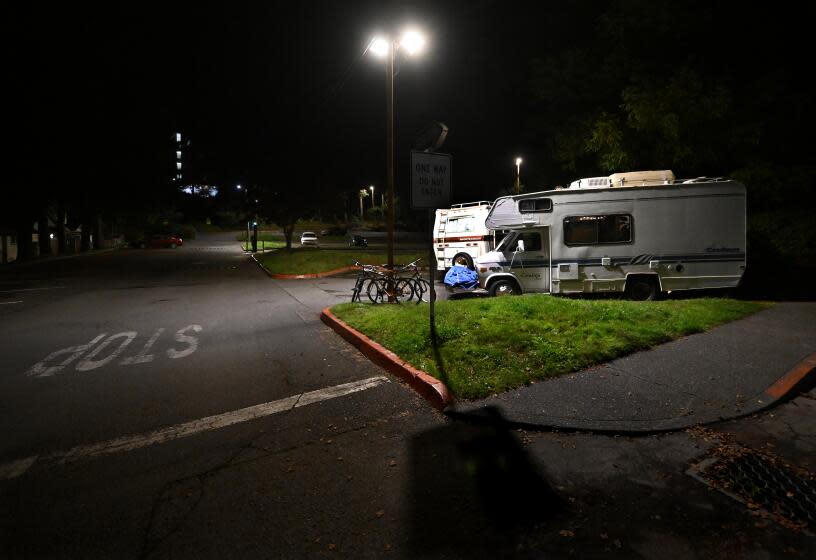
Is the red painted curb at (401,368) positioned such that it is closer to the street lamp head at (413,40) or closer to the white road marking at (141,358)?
the white road marking at (141,358)

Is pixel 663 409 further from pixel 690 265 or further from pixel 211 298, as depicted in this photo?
pixel 211 298

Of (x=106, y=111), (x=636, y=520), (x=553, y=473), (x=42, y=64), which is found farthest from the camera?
(x=106, y=111)

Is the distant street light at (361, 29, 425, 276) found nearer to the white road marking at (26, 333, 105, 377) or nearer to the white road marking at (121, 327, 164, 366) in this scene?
the white road marking at (121, 327, 164, 366)

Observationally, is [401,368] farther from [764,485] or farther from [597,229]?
[597,229]

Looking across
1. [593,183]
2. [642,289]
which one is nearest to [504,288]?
[642,289]

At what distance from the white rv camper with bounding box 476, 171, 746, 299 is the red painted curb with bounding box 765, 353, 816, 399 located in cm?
581

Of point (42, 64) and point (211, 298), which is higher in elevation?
point (42, 64)

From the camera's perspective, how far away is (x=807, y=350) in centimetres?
641

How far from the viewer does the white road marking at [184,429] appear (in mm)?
4207

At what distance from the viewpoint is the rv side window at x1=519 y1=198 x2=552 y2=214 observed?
11.7 metres

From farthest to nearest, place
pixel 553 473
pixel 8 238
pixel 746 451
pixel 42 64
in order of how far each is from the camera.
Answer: pixel 8 238 → pixel 42 64 → pixel 746 451 → pixel 553 473

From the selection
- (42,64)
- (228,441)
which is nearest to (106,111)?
(42,64)

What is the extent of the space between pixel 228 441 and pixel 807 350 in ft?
25.3

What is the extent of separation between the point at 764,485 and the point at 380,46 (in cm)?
1259
